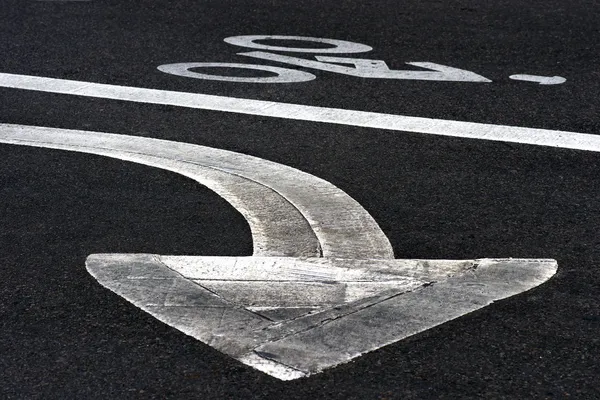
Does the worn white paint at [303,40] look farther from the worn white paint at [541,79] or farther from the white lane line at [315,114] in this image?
the white lane line at [315,114]

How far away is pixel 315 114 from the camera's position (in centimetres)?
642

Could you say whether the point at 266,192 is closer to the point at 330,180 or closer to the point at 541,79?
the point at 330,180

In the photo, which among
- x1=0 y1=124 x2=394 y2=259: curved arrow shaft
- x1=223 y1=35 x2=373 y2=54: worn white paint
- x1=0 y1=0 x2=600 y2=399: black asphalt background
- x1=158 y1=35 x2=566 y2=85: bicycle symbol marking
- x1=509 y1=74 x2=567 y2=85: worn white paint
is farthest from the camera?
x1=223 y1=35 x2=373 y2=54: worn white paint

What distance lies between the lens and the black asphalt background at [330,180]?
3264 millimetres

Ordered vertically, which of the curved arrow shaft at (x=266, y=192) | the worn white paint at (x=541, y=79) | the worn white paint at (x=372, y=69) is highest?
the worn white paint at (x=541, y=79)

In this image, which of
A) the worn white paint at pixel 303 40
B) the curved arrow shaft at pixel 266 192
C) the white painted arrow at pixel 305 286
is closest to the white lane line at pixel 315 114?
the curved arrow shaft at pixel 266 192

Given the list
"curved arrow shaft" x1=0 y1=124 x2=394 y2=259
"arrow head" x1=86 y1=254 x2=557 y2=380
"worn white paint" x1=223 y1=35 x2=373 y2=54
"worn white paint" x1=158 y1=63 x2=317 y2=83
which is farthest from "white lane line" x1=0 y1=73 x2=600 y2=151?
"arrow head" x1=86 y1=254 x2=557 y2=380

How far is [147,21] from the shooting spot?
30.2 ft

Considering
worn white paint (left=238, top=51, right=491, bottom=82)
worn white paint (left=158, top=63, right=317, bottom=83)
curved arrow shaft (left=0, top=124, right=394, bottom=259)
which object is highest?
worn white paint (left=238, top=51, right=491, bottom=82)

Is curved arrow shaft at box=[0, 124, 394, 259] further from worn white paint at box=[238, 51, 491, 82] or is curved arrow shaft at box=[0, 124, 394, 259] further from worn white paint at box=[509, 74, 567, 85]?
worn white paint at box=[509, 74, 567, 85]

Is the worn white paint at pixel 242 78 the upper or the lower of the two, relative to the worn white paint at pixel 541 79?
lower

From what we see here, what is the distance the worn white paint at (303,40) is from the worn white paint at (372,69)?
0.73 feet

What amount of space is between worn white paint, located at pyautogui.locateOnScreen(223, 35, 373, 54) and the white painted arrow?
3.38m

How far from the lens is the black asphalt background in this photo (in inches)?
128
